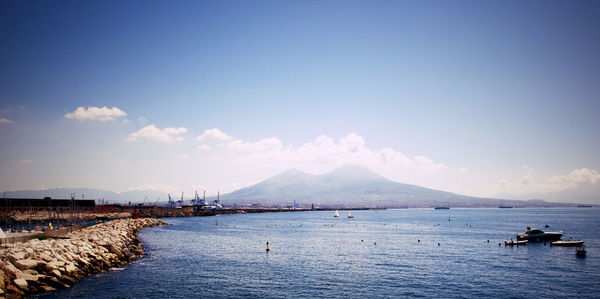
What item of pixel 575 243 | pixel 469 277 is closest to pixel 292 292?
pixel 469 277

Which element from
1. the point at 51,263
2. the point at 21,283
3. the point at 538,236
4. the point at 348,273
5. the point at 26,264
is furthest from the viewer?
the point at 538,236

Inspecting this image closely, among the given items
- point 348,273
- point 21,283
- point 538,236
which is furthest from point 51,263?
point 538,236

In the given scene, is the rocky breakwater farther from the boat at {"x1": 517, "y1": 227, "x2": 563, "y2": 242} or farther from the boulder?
the boat at {"x1": 517, "y1": 227, "x2": 563, "y2": 242}

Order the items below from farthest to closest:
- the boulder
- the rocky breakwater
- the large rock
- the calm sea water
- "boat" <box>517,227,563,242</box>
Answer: "boat" <box>517,227,563,242</box> < the calm sea water < the large rock < the rocky breakwater < the boulder

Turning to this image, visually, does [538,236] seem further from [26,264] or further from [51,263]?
[26,264]

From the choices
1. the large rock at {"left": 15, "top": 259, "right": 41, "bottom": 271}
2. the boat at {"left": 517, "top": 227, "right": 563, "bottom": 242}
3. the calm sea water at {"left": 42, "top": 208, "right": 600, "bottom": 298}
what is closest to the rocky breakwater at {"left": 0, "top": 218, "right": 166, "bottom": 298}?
the large rock at {"left": 15, "top": 259, "right": 41, "bottom": 271}

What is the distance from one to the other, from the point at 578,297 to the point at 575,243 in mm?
38333

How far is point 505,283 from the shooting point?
33969 millimetres

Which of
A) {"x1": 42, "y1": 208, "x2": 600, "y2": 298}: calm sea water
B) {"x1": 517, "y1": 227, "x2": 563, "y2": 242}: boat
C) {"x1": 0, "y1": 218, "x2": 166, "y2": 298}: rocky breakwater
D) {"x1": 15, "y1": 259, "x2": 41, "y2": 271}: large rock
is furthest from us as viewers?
{"x1": 517, "y1": 227, "x2": 563, "y2": 242}: boat

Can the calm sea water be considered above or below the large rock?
below

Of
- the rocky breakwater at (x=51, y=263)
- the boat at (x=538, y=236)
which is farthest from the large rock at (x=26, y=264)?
the boat at (x=538, y=236)

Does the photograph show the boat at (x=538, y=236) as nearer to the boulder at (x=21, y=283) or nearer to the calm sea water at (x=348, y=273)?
the calm sea water at (x=348, y=273)

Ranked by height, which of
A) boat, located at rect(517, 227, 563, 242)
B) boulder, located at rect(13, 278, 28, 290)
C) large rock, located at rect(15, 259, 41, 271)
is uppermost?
large rock, located at rect(15, 259, 41, 271)

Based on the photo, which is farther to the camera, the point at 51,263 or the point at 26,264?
the point at 51,263
